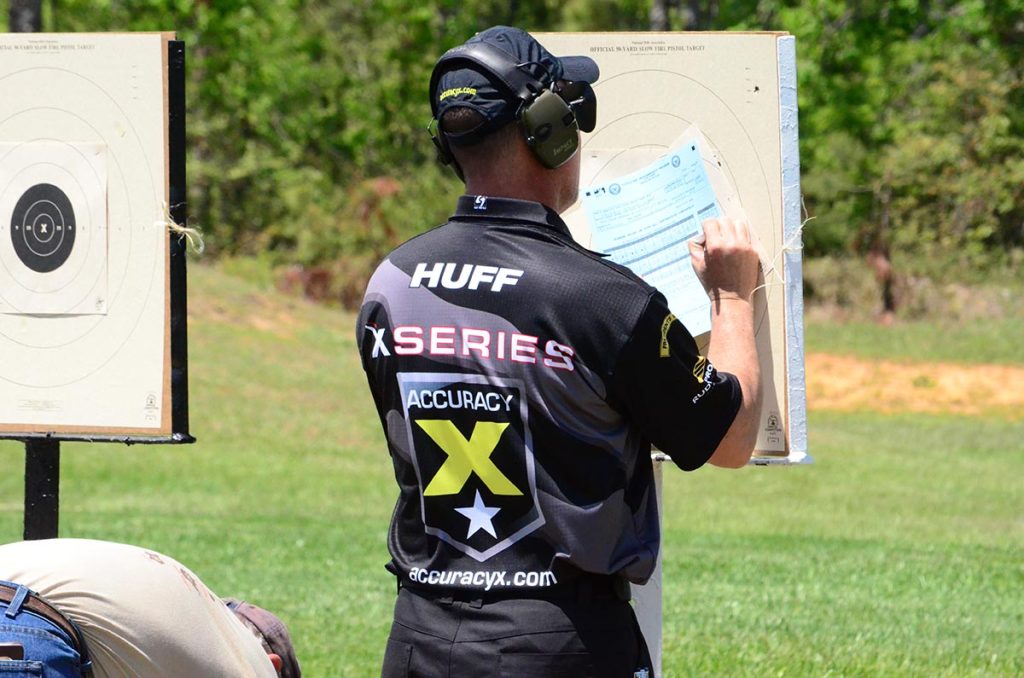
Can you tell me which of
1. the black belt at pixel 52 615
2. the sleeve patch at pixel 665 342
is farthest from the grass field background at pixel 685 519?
the sleeve patch at pixel 665 342

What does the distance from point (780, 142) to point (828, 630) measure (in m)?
3.72

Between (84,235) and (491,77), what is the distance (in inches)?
97.5

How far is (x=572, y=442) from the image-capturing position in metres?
2.82

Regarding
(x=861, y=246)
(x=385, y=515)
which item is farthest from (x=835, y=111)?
(x=385, y=515)

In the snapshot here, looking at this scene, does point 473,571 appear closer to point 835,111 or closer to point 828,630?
point 828,630

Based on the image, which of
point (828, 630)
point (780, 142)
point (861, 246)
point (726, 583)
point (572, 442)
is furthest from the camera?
point (861, 246)

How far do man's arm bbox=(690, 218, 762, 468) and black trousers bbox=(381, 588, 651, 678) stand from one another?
0.40m

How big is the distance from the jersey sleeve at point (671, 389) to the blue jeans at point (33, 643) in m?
1.23

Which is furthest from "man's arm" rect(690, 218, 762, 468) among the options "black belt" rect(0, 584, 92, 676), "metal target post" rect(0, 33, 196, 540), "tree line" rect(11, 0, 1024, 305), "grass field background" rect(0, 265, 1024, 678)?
"tree line" rect(11, 0, 1024, 305)

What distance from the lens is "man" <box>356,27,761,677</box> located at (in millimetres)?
2807

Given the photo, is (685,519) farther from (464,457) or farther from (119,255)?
(464,457)

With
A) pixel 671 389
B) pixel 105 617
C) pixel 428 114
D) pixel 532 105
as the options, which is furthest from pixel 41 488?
pixel 428 114

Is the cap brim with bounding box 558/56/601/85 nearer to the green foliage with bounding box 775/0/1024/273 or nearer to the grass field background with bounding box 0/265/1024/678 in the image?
the grass field background with bounding box 0/265/1024/678

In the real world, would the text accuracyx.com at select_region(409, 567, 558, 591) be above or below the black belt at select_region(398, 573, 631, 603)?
above
